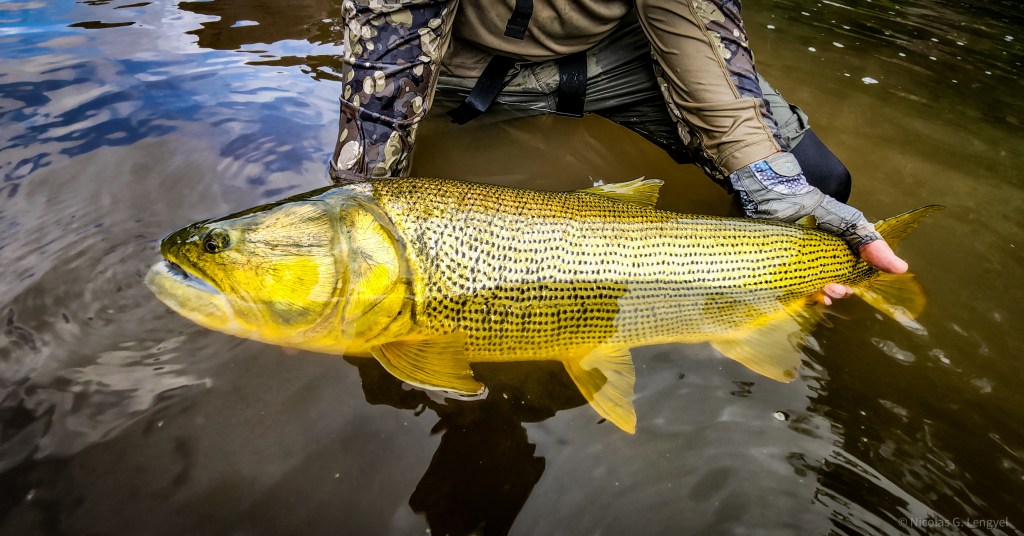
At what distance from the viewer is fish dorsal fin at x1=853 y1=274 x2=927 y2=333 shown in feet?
8.65

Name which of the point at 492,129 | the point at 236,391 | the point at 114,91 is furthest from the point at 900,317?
the point at 114,91

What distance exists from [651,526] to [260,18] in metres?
5.14

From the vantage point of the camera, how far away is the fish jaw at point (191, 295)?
1761 mm

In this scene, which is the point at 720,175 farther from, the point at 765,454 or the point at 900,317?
the point at 765,454

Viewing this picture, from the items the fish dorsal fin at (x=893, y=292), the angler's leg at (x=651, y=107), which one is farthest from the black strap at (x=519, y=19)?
the fish dorsal fin at (x=893, y=292)

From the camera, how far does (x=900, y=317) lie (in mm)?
2740

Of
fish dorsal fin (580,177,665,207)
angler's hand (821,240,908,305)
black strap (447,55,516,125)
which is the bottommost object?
angler's hand (821,240,908,305)

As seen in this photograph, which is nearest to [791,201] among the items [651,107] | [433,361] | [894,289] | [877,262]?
[877,262]

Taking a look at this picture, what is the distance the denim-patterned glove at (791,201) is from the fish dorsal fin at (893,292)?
23 cm

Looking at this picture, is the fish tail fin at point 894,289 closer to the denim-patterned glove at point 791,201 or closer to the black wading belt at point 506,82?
the denim-patterned glove at point 791,201

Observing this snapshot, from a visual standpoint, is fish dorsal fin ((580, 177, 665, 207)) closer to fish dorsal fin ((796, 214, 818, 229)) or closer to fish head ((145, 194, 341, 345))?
fish dorsal fin ((796, 214, 818, 229))

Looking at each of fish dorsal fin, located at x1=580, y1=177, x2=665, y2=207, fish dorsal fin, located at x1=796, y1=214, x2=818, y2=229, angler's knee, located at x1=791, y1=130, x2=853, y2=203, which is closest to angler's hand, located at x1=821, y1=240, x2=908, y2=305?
fish dorsal fin, located at x1=796, y1=214, x2=818, y2=229

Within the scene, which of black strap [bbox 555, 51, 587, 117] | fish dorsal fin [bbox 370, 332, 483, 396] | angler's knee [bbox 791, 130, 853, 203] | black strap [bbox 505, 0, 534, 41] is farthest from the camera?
black strap [bbox 555, 51, 587, 117]

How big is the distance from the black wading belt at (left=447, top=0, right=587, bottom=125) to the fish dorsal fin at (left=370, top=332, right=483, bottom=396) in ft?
5.46
